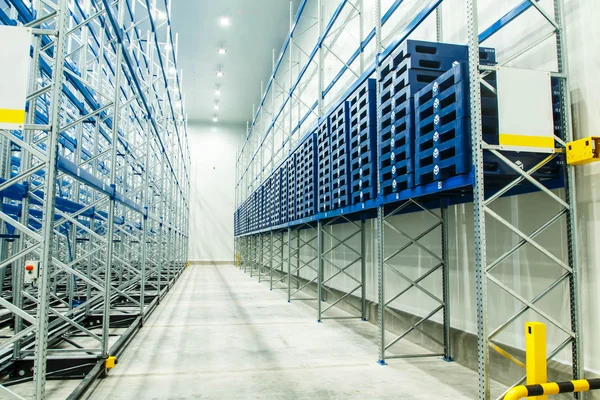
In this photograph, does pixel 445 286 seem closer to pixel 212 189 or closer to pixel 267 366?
pixel 267 366

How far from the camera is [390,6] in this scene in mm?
6711

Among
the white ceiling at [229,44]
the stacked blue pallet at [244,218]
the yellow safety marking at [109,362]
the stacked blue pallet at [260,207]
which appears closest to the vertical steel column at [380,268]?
the yellow safety marking at [109,362]

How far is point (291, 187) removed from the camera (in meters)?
9.62

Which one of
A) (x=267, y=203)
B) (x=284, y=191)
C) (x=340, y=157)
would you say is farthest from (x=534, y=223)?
(x=267, y=203)

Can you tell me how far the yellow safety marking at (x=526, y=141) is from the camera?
3139 mm

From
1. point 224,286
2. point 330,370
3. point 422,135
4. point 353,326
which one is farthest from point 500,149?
point 224,286

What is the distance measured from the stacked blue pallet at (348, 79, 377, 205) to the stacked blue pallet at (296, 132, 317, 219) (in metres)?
1.85

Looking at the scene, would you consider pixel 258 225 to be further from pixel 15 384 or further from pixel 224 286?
pixel 15 384

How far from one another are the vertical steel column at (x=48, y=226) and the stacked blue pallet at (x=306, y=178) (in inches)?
202

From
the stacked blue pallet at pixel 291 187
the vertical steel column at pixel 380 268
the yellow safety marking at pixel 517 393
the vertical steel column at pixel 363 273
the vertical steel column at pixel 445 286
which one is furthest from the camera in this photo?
the stacked blue pallet at pixel 291 187

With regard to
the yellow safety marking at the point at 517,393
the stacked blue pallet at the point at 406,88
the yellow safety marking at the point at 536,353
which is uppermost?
the stacked blue pallet at the point at 406,88

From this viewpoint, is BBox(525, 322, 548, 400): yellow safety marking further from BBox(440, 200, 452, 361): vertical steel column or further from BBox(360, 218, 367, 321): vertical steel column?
BBox(360, 218, 367, 321): vertical steel column

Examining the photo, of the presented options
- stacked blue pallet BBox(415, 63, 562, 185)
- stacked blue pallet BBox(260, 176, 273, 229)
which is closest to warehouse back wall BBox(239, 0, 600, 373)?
stacked blue pallet BBox(415, 63, 562, 185)

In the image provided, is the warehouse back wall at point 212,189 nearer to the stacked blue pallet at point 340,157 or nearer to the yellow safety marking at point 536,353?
the stacked blue pallet at point 340,157
